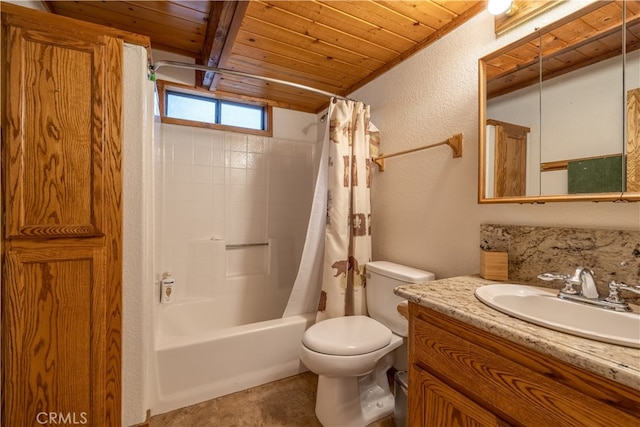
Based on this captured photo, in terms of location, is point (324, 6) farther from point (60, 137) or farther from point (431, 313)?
point (431, 313)

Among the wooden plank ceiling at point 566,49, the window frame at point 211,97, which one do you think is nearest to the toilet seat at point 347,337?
the wooden plank ceiling at point 566,49

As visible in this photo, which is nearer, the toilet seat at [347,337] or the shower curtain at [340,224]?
the toilet seat at [347,337]

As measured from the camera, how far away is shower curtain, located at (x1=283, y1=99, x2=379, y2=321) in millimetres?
1735

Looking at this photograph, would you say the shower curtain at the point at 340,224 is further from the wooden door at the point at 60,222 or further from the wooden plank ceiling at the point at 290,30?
the wooden door at the point at 60,222

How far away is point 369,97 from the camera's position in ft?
6.77

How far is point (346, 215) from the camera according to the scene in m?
1.75

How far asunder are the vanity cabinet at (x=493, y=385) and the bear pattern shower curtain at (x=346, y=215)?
80cm

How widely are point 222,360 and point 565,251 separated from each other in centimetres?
174

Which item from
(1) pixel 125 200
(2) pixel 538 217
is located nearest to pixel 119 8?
(1) pixel 125 200

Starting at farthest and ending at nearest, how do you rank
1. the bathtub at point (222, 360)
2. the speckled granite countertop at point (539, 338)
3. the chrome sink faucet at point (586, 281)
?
the bathtub at point (222, 360) < the chrome sink faucet at point (586, 281) < the speckled granite countertop at point (539, 338)

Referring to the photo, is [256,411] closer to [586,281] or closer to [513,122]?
[586,281]

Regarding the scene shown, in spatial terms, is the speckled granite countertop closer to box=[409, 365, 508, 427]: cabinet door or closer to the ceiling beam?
box=[409, 365, 508, 427]: cabinet door

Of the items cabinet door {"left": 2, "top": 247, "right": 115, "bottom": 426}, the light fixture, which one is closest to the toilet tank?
the light fixture

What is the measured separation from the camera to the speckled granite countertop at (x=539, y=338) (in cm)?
50
